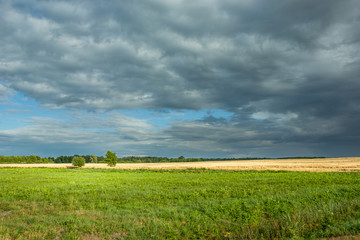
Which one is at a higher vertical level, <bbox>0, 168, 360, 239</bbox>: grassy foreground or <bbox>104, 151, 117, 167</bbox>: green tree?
<bbox>104, 151, 117, 167</bbox>: green tree

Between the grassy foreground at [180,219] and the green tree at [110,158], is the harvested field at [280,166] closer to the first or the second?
the green tree at [110,158]

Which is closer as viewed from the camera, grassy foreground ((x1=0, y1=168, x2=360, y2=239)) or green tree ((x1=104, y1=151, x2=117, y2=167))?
grassy foreground ((x1=0, y1=168, x2=360, y2=239))

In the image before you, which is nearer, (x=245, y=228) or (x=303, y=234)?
(x=303, y=234)

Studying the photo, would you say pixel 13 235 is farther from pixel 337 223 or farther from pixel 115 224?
pixel 337 223

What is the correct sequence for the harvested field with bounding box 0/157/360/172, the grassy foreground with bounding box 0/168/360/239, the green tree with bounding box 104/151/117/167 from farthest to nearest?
the green tree with bounding box 104/151/117/167 < the harvested field with bounding box 0/157/360/172 < the grassy foreground with bounding box 0/168/360/239

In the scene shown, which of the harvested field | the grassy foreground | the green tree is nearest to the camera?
the grassy foreground

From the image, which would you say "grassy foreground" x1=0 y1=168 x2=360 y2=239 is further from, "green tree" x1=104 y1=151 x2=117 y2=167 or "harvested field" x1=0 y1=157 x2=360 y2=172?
"green tree" x1=104 y1=151 x2=117 y2=167

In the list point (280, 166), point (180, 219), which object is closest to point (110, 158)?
point (280, 166)

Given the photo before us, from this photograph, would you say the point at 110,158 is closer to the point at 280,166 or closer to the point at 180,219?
the point at 280,166

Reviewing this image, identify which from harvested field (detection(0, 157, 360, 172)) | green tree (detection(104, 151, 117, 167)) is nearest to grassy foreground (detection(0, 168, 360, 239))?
harvested field (detection(0, 157, 360, 172))

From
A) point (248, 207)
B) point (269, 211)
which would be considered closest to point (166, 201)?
point (248, 207)

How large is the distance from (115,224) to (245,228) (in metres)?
6.88

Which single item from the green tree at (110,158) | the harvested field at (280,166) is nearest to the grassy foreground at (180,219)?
the harvested field at (280,166)

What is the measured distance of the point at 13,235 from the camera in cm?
1245
